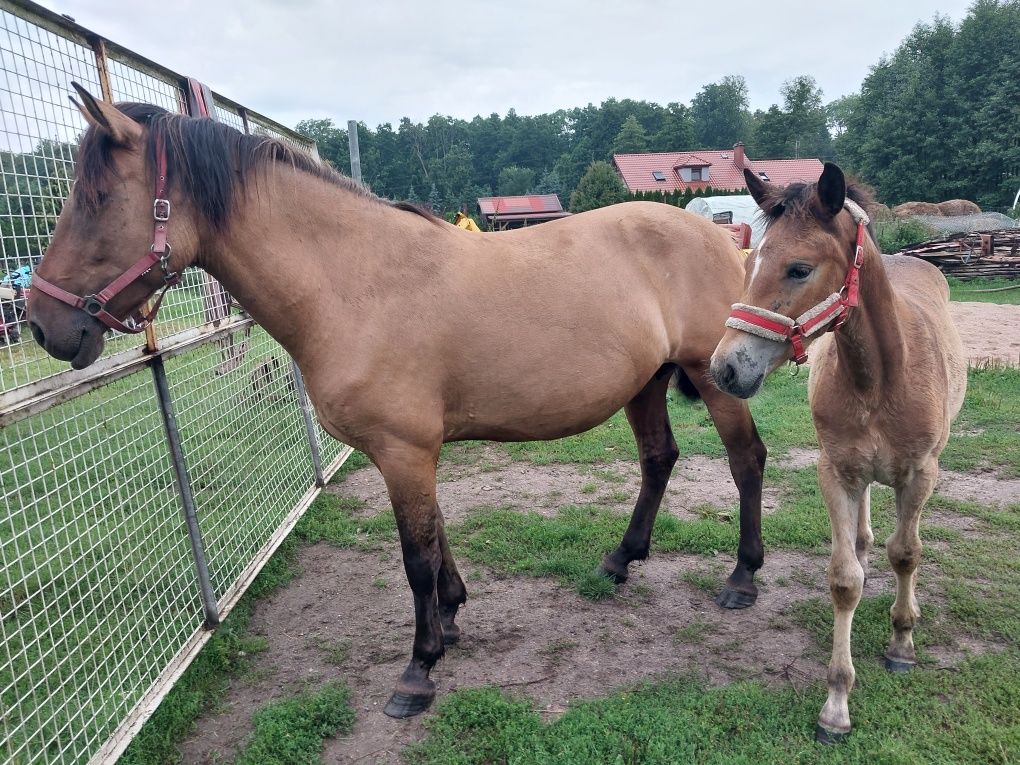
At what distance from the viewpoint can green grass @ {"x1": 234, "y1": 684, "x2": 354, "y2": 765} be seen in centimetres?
248

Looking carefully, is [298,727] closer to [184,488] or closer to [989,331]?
[184,488]

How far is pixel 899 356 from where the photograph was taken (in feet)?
8.37

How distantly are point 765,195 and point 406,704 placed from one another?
2.61 meters

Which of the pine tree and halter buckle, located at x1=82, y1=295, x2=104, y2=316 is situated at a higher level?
the pine tree

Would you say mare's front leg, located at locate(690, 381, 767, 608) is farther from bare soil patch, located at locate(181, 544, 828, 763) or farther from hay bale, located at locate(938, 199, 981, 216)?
hay bale, located at locate(938, 199, 981, 216)

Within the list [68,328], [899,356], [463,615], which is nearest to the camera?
[68,328]

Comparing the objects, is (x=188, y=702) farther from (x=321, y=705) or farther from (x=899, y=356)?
(x=899, y=356)

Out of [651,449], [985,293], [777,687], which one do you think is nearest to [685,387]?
[651,449]

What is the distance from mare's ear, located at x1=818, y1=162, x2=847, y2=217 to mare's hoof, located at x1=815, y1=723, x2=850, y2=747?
6.49ft

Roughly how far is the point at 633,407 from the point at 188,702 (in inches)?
110

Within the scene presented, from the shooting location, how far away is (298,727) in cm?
262

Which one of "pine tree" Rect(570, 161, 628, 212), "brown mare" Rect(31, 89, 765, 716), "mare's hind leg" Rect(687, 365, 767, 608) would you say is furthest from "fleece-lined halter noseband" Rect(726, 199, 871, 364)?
"pine tree" Rect(570, 161, 628, 212)

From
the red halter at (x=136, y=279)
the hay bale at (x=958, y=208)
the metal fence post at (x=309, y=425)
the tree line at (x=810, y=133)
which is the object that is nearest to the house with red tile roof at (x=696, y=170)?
the tree line at (x=810, y=133)

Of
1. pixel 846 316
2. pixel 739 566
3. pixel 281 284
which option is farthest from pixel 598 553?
pixel 281 284
